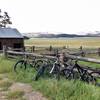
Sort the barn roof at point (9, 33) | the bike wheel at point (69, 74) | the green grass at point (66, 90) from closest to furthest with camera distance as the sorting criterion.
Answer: the green grass at point (66, 90)
the bike wheel at point (69, 74)
the barn roof at point (9, 33)

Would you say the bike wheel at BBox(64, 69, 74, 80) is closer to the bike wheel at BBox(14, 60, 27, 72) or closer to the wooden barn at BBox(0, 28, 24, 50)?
the bike wheel at BBox(14, 60, 27, 72)

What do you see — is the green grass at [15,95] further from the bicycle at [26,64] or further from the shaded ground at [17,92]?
the bicycle at [26,64]

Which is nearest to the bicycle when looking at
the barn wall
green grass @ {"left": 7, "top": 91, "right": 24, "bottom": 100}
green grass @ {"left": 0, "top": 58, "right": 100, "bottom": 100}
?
green grass @ {"left": 0, "top": 58, "right": 100, "bottom": 100}

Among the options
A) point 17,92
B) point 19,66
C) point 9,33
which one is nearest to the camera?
point 17,92

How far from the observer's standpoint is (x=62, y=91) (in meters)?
8.43

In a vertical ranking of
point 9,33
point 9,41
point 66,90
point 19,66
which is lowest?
point 9,41

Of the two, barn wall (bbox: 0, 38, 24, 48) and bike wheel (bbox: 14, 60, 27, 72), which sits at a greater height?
bike wheel (bbox: 14, 60, 27, 72)

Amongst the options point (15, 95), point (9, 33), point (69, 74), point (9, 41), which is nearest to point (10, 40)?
point (9, 41)

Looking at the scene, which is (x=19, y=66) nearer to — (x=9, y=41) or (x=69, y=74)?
(x=69, y=74)

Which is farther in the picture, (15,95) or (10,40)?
(10,40)

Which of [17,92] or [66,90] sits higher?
[66,90]

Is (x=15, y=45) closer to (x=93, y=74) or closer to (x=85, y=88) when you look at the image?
(x=93, y=74)

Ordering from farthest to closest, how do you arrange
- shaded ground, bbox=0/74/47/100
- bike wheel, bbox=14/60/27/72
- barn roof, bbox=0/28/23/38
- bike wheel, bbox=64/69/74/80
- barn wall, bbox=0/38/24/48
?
1. barn roof, bbox=0/28/23/38
2. barn wall, bbox=0/38/24/48
3. bike wheel, bbox=14/60/27/72
4. bike wheel, bbox=64/69/74/80
5. shaded ground, bbox=0/74/47/100

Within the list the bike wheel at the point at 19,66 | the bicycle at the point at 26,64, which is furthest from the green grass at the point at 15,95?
the bicycle at the point at 26,64
